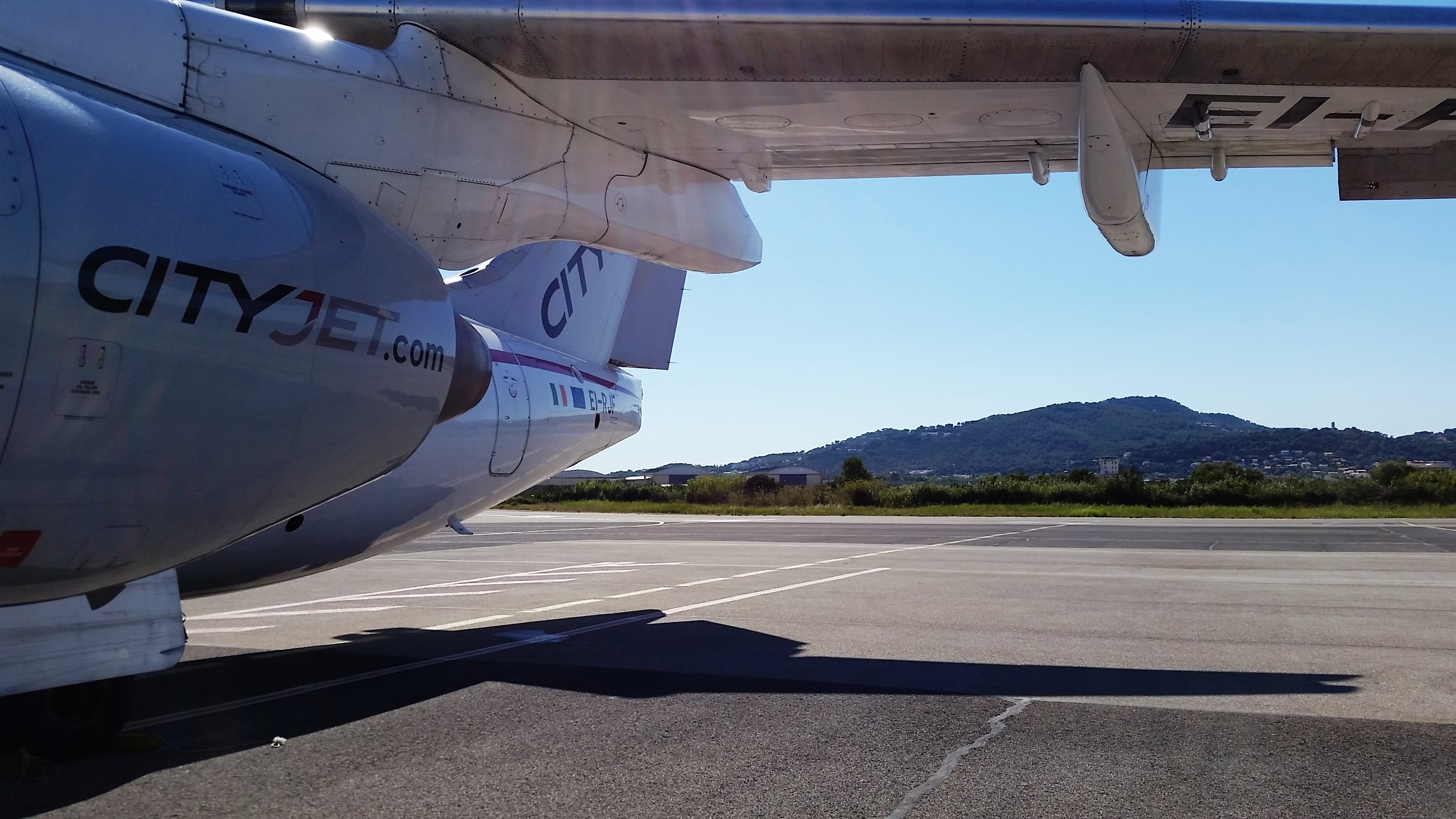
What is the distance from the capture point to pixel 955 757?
5.47 m

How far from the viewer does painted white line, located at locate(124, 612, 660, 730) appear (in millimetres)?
6816

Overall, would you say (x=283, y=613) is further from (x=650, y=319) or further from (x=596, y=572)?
(x=596, y=572)

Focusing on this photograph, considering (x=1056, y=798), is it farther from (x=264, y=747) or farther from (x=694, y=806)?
(x=264, y=747)

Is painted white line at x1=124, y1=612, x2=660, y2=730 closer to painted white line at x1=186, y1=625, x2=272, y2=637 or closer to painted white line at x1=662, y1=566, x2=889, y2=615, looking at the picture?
painted white line at x1=662, y1=566, x2=889, y2=615

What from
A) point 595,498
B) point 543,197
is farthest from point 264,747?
point 595,498

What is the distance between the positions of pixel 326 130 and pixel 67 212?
1.96 m

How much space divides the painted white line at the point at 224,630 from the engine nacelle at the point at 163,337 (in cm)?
647

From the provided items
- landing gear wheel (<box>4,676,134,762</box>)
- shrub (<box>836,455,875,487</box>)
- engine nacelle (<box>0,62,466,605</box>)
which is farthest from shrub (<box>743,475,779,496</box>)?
engine nacelle (<box>0,62,466,605</box>)

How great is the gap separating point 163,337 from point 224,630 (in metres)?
7.93

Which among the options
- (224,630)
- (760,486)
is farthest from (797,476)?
(224,630)

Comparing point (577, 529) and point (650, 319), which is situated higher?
point (650, 319)

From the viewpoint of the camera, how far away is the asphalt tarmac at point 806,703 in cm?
490

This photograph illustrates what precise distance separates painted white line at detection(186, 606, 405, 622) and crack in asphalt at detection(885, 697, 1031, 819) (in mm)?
8430

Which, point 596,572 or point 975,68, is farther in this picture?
point 596,572
